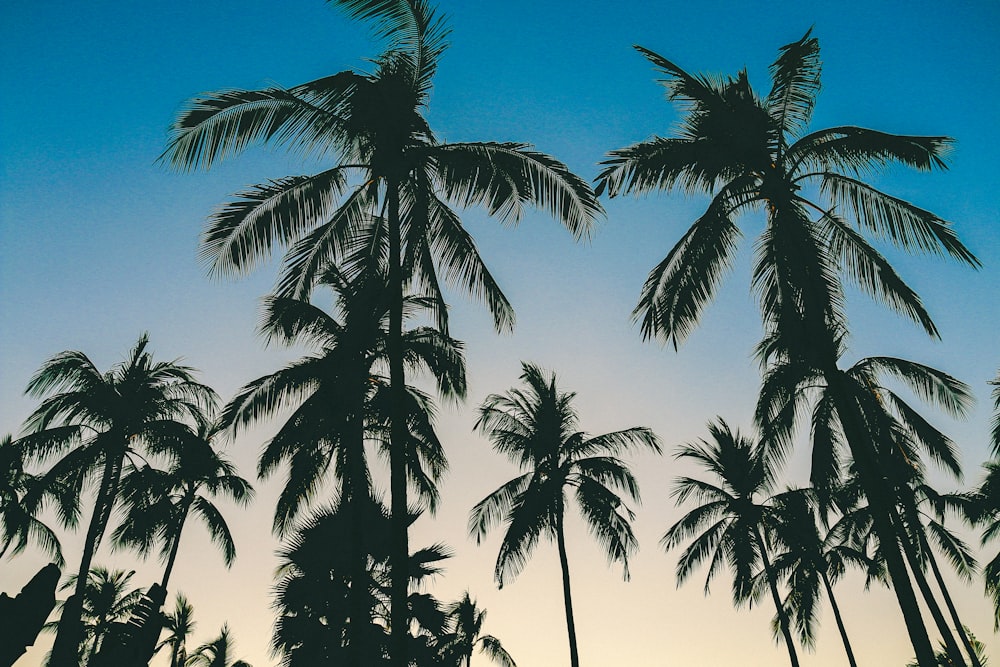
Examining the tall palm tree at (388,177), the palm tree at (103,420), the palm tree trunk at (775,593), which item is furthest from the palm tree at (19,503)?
the palm tree trunk at (775,593)

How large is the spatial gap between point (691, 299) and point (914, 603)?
18.4 feet

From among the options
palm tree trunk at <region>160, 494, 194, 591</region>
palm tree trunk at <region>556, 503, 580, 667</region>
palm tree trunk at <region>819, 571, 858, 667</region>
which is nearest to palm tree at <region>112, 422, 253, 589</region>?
palm tree trunk at <region>160, 494, 194, 591</region>

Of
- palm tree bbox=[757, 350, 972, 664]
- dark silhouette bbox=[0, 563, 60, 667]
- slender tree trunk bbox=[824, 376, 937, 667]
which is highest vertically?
palm tree bbox=[757, 350, 972, 664]

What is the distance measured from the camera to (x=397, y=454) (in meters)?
9.19

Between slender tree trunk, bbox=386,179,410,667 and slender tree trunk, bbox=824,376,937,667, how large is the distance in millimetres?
6507

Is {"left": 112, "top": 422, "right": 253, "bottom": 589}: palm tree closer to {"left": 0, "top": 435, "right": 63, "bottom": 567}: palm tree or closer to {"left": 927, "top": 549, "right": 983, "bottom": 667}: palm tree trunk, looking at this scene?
{"left": 0, "top": 435, "right": 63, "bottom": 567}: palm tree

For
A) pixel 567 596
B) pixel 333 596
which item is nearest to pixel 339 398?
pixel 333 596

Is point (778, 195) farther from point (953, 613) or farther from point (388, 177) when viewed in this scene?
point (953, 613)

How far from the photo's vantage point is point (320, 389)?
13.5 meters

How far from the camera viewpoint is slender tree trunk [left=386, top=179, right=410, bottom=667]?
8.12 metres

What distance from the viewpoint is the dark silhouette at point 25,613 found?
18.7 ft

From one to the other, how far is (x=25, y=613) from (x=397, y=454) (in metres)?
4.56

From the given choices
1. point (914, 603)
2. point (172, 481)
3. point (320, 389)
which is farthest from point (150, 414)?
point (914, 603)

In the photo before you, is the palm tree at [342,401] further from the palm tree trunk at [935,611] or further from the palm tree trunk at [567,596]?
the palm tree trunk at [935,611]
